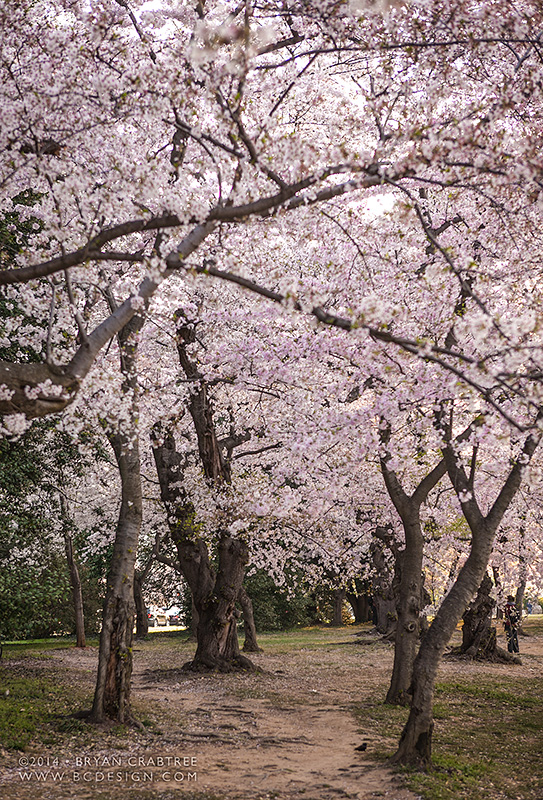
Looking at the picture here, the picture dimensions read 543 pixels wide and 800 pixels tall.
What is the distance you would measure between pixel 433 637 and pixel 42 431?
789 centimetres

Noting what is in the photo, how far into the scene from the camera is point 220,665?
54.4ft

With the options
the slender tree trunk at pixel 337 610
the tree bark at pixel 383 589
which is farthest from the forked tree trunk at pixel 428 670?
the slender tree trunk at pixel 337 610

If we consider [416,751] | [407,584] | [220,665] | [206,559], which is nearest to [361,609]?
[220,665]

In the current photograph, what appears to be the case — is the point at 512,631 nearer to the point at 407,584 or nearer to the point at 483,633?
the point at 483,633

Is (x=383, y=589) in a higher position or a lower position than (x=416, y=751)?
higher

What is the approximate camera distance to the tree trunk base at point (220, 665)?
16.6 m

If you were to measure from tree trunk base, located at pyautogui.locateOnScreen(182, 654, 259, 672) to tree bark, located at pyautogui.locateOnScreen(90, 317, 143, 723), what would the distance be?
6620mm

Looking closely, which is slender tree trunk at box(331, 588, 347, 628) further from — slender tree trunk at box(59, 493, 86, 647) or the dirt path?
the dirt path

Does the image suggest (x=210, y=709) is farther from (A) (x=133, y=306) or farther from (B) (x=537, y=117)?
(B) (x=537, y=117)

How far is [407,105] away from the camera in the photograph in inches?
289

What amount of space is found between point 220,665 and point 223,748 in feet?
24.2

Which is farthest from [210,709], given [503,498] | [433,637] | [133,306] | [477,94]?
[477,94]

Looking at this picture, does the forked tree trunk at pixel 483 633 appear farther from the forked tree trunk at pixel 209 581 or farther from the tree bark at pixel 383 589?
the forked tree trunk at pixel 209 581

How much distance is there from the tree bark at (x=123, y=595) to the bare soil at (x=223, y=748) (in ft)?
1.72
